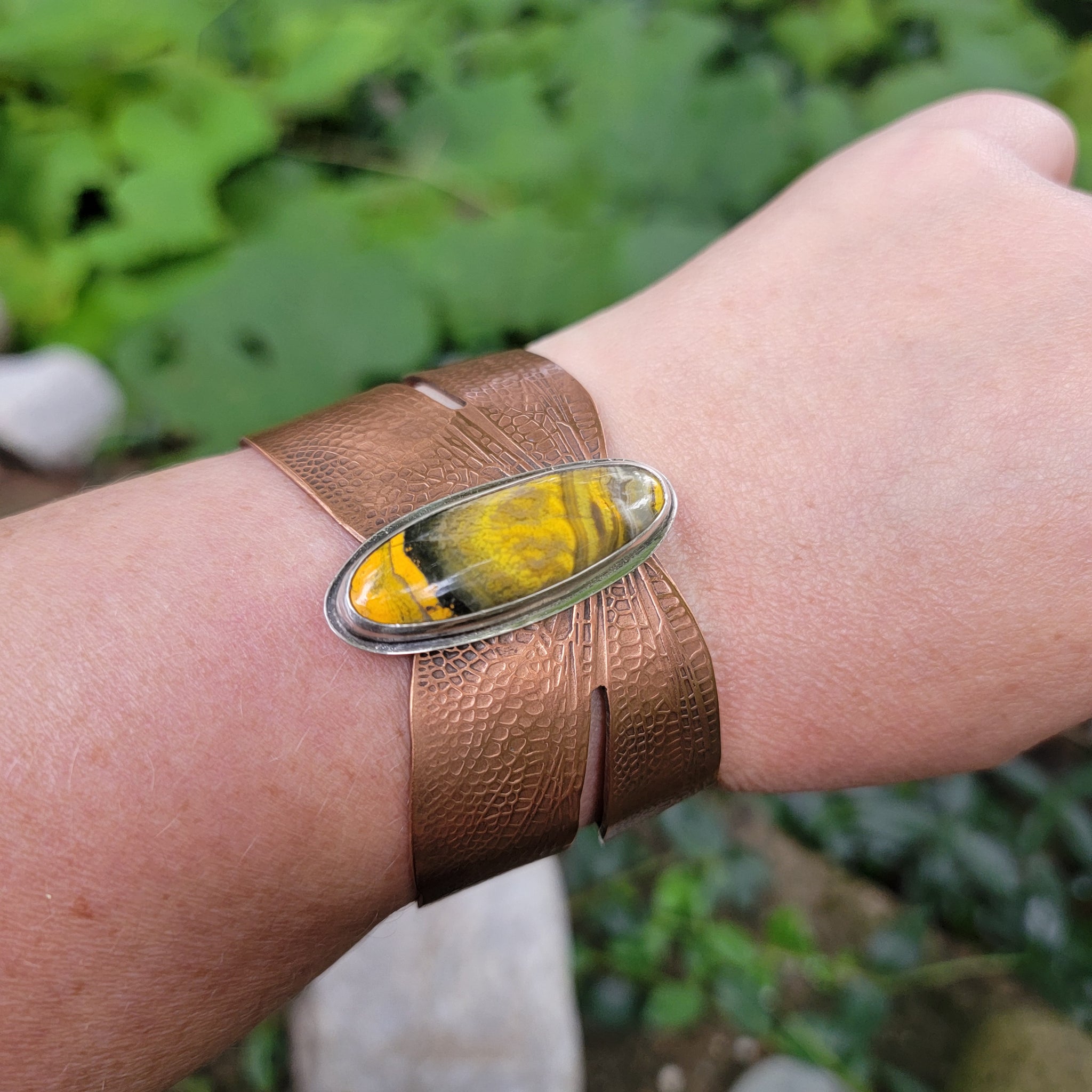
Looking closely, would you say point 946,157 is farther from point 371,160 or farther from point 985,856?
point 985,856

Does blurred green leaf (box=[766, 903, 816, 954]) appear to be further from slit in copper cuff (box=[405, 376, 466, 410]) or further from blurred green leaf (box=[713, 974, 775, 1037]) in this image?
slit in copper cuff (box=[405, 376, 466, 410])

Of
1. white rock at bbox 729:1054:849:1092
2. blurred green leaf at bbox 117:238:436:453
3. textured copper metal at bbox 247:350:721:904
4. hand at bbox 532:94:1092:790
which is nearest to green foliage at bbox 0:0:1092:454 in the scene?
blurred green leaf at bbox 117:238:436:453

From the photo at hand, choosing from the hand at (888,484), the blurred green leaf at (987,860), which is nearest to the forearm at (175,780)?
the hand at (888,484)

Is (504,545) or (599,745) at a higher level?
(504,545)

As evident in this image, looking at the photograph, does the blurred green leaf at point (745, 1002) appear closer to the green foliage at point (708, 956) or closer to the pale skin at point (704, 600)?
the green foliage at point (708, 956)

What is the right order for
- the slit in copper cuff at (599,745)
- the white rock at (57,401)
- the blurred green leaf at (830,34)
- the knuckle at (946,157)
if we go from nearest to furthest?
the slit in copper cuff at (599,745)
the knuckle at (946,157)
the white rock at (57,401)
the blurred green leaf at (830,34)

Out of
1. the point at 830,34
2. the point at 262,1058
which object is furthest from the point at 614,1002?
the point at 830,34
